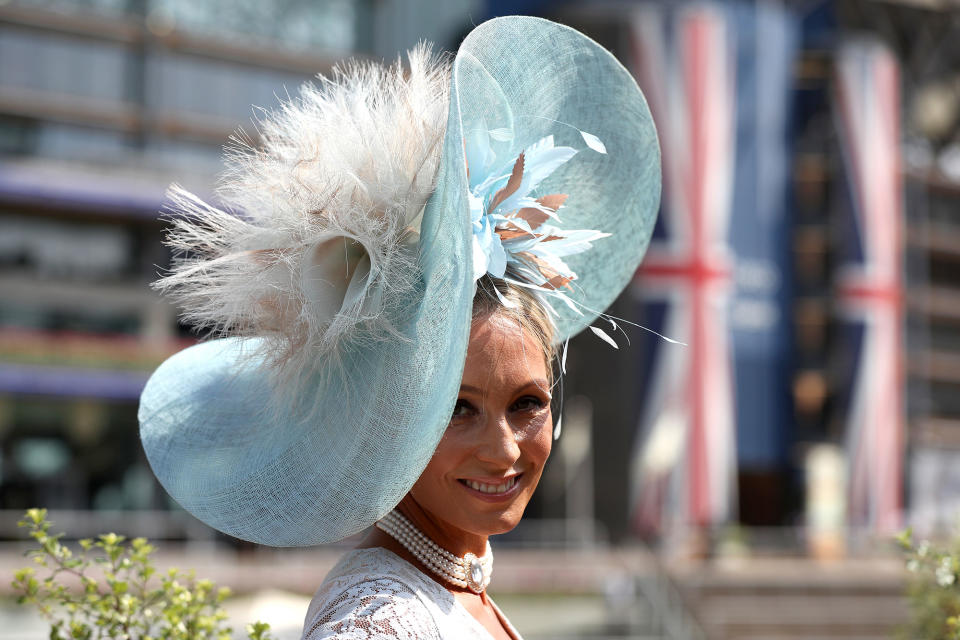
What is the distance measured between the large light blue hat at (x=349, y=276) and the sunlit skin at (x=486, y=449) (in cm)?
15

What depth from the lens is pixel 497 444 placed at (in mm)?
1930

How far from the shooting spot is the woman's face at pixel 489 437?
193 cm

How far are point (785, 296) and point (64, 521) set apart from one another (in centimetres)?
1984

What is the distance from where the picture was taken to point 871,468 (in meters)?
31.2

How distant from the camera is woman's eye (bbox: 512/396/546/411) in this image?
202 cm

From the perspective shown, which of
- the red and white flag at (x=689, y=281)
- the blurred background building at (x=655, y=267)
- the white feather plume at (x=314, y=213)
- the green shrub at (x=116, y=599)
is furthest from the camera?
the red and white flag at (x=689, y=281)

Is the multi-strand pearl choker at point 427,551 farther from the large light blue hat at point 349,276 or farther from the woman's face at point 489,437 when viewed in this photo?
the large light blue hat at point 349,276

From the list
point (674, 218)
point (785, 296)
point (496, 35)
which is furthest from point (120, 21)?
point (496, 35)

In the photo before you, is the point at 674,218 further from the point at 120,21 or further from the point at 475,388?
the point at 475,388

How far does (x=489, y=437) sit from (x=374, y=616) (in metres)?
0.39

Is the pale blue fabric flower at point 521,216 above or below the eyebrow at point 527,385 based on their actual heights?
above

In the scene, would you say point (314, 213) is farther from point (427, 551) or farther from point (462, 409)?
point (427, 551)

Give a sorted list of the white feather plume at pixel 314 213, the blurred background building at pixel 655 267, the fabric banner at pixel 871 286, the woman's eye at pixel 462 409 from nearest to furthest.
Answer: the white feather plume at pixel 314 213, the woman's eye at pixel 462 409, the blurred background building at pixel 655 267, the fabric banner at pixel 871 286

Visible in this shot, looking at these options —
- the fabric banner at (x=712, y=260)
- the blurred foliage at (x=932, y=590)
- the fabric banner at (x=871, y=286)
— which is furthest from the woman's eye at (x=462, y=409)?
the fabric banner at (x=871, y=286)
